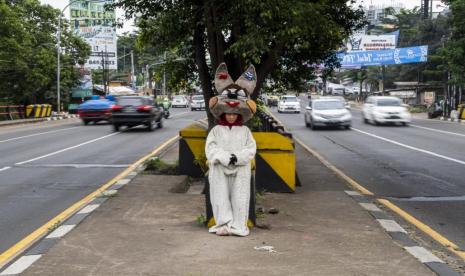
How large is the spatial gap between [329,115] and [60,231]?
22812 millimetres

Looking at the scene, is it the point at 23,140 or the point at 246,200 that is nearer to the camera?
the point at 246,200

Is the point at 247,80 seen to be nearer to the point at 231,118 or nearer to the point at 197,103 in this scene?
the point at 231,118

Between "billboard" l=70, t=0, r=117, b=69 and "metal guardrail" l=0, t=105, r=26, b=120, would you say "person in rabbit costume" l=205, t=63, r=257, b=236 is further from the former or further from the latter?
"billboard" l=70, t=0, r=117, b=69

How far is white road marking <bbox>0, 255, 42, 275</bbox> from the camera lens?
17.9 feet

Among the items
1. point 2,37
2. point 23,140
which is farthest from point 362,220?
point 2,37

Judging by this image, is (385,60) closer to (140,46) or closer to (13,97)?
(13,97)

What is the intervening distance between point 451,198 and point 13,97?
44.8m

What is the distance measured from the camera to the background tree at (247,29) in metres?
8.48

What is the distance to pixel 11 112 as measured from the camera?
134 ft

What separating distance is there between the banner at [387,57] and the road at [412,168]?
22750 millimetres

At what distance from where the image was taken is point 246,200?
274 inches

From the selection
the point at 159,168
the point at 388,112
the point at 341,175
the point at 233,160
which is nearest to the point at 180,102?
the point at 388,112

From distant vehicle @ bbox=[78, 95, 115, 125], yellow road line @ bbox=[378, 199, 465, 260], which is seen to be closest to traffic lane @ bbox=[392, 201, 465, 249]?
yellow road line @ bbox=[378, 199, 465, 260]

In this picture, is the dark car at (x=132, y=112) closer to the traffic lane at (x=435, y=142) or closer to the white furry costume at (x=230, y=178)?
the traffic lane at (x=435, y=142)
